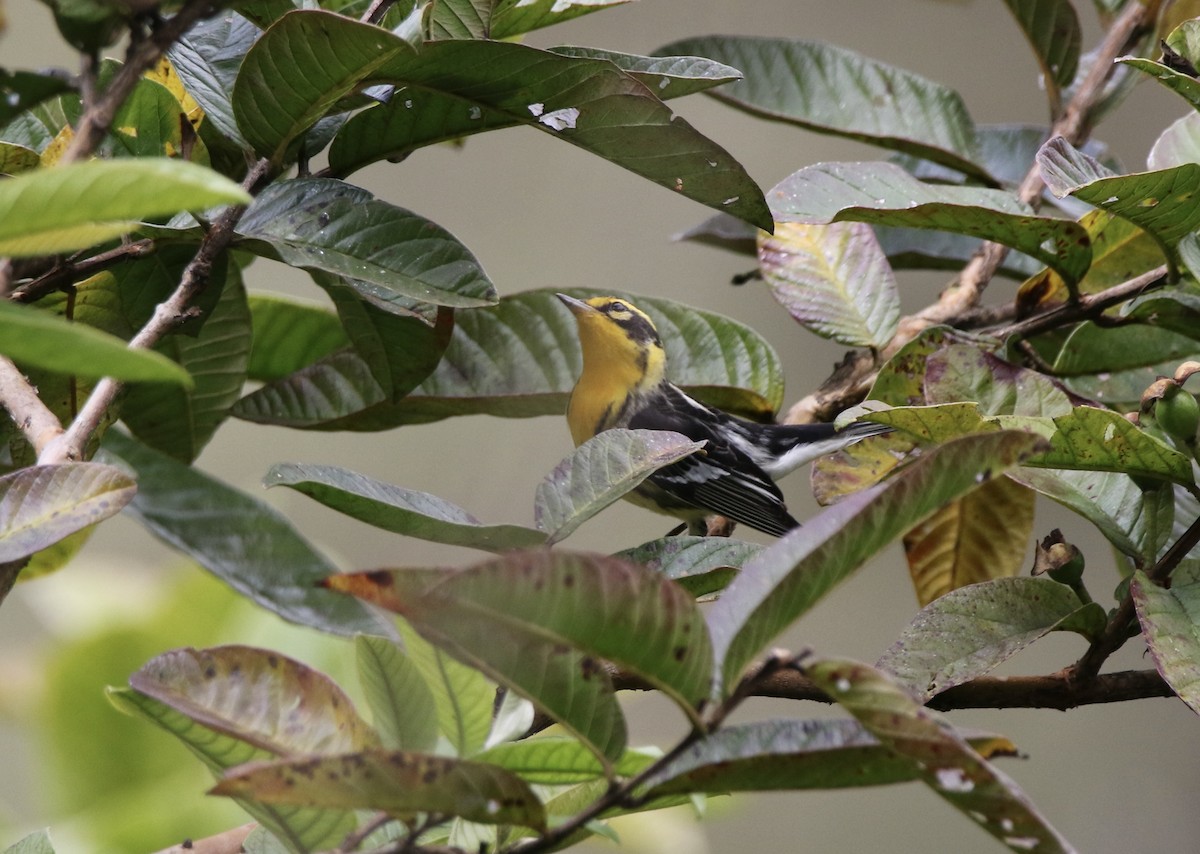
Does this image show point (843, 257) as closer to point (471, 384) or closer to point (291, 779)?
point (471, 384)

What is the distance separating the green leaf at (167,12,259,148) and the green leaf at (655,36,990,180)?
0.67m

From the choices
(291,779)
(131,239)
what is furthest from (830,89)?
(291,779)

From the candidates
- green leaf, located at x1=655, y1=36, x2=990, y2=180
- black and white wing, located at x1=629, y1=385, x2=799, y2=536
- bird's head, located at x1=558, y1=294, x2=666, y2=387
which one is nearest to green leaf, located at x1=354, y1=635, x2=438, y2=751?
green leaf, located at x1=655, y1=36, x2=990, y2=180

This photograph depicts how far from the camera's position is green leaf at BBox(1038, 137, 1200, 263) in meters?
0.96

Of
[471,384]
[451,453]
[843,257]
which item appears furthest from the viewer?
[451,453]

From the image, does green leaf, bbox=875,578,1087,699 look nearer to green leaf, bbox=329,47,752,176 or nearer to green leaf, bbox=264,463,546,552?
green leaf, bbox=264,463,546,552

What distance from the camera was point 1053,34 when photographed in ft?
5.24

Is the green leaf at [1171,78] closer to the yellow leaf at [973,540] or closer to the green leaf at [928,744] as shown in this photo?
the yellow leaf at [973,540]

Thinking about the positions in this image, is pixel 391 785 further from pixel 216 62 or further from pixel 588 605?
pixel 216 62

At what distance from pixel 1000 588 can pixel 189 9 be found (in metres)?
0.73

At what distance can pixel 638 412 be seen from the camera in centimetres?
235

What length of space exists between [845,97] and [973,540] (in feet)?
2.18

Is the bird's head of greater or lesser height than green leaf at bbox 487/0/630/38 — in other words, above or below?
below

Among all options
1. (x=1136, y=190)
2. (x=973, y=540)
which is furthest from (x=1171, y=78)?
(x=973, y=540)
